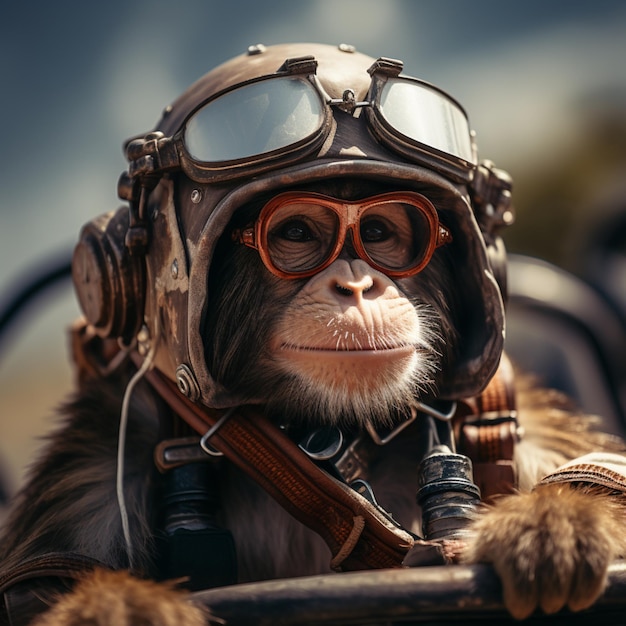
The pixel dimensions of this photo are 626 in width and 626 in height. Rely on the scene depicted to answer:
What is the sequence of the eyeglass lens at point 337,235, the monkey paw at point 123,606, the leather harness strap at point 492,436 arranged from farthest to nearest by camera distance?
the leather harness strap at point 492,436 < the eyeglass lens at point 337,235 < the monkey paw at point 123,606

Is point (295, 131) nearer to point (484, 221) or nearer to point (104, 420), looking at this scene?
point (484, 221)

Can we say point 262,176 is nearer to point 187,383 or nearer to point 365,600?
point 187,383

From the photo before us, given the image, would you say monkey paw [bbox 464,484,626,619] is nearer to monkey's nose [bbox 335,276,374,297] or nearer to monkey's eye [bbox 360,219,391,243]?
monkey's nose [bbox 335,276,374,297]

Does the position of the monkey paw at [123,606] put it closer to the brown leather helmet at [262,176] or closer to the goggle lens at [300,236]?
the brown leather helmet at [262,176]

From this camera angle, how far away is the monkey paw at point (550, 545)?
142 centimetres

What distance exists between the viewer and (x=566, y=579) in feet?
4.77

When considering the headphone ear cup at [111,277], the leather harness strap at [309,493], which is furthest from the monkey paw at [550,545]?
the headphone ear cup at [111,277]

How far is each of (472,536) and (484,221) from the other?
86 centimetres

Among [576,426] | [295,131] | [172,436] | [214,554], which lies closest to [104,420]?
[172,436]

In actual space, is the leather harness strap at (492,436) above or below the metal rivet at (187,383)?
below

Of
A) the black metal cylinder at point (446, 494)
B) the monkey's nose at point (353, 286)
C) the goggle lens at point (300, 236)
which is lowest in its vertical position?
the black metal cylinder at point (446, 494)

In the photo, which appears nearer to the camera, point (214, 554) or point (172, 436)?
point (214, 554)

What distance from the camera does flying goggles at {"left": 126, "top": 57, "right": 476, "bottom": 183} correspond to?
200cm

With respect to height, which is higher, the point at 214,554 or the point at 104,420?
the point at 104,420
